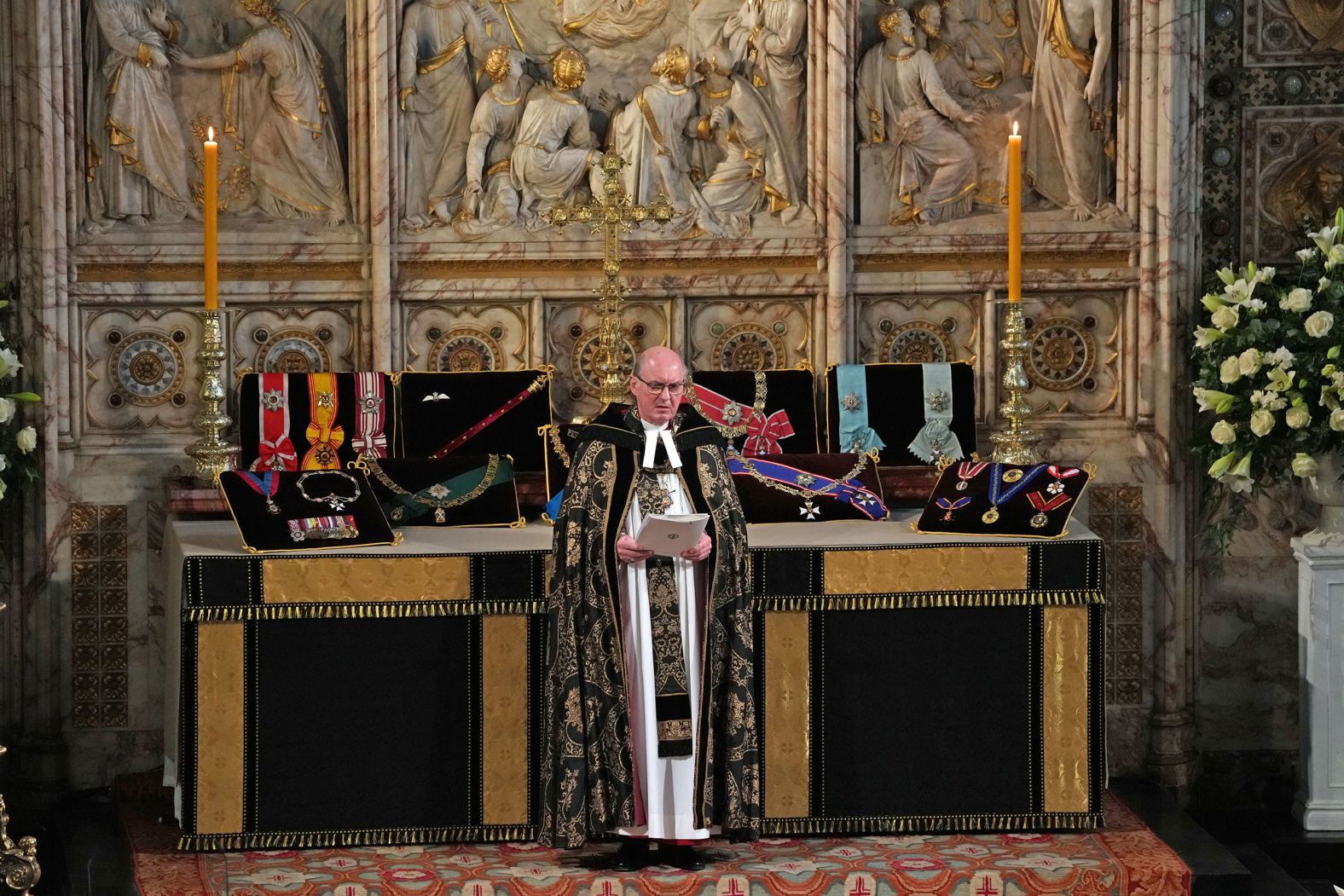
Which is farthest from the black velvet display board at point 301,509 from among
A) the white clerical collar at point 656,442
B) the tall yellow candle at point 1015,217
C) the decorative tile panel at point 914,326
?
the tall yellow candle at point 1015,217

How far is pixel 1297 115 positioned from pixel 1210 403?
4.38 feet

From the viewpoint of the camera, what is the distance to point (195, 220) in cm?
858

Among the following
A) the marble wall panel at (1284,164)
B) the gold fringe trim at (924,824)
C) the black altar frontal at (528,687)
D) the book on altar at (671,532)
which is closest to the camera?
the book on altar at (671,532)

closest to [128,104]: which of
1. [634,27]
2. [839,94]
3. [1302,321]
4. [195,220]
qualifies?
[195,220]

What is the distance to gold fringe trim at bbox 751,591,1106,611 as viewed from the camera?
7371 millimetres

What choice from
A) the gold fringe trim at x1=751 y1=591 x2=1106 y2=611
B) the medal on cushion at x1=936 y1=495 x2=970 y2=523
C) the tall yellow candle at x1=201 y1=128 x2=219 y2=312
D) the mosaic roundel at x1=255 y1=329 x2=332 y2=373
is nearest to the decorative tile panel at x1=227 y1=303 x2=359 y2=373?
the mosaic roundel at x1=255 y1=329 x2=332 y2=373

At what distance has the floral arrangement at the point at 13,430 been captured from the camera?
8.02m

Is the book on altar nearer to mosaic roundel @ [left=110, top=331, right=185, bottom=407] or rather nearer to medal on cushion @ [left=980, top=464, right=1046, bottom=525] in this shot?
medal on cushion @ [left=980, top=464, right=1046, bottom=525]

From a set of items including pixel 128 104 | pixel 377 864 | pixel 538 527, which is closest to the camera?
pixel 377 864

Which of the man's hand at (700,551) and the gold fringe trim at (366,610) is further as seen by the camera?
the gold fringe trim at (366,610)

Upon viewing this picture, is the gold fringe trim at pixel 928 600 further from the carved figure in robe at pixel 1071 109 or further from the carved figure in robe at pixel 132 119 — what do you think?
the carved figure in robe at pixel 132 119

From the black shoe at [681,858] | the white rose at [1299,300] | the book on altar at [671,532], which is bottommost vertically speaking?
the black shoe at [681,858]

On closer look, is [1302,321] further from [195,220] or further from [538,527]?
[195,220]

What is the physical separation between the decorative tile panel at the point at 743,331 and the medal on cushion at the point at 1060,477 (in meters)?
1.63
